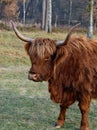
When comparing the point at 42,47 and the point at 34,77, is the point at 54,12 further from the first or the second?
the point at 34,77

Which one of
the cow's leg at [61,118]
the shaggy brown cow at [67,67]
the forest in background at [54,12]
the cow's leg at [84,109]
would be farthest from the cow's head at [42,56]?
the forest in background at [54,12]

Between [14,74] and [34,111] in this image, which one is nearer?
[34,111]

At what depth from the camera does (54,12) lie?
6050 cm

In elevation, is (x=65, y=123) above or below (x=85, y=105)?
below

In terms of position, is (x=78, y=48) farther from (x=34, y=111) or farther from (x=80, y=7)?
(x=80, y=7)

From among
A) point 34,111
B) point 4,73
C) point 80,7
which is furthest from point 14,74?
point 80,7

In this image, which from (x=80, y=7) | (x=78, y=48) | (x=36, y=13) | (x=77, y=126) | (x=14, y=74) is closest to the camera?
(x=78, y=48)

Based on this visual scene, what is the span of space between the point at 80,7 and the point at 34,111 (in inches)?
1839

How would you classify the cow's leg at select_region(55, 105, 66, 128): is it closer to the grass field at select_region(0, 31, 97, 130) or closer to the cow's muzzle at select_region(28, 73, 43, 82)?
the grass field at select_region(0, 31, 97, 130)

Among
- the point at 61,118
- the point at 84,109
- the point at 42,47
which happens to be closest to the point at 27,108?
the point at 61,118

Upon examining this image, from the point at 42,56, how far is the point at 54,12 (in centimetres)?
5512

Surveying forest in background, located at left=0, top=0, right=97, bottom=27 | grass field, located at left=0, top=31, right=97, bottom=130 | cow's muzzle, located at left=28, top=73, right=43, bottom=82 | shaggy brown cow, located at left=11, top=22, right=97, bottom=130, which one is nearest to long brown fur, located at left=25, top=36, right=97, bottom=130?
shaggy brown cow, located at left=11, top=22, right=97, bottom=130

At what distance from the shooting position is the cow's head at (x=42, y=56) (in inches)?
233

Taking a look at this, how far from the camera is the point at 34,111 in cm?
775
